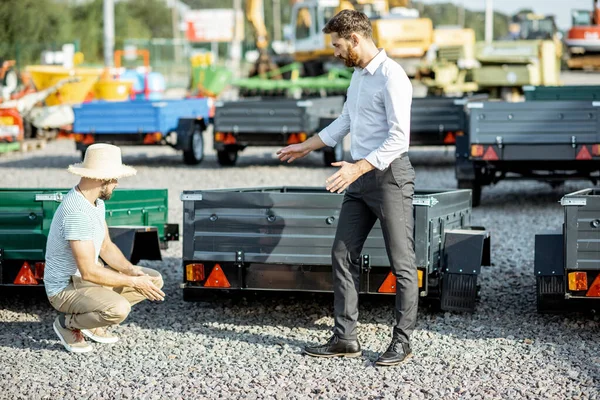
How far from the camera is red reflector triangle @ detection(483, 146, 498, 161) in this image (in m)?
12.4

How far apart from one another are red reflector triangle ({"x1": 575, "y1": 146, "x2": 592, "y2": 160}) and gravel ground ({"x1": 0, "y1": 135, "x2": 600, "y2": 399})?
129 inches

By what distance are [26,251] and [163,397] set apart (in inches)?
83.9

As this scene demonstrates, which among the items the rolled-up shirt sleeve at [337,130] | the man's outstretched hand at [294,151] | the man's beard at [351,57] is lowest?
the man's outstretched hand at [294,151]

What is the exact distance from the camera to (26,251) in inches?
281

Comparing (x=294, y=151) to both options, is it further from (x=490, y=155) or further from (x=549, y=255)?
(x=490, y=155)

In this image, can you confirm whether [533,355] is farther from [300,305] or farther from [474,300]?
[300,305]

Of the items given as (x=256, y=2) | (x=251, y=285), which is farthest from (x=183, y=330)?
(x=256, y=2)

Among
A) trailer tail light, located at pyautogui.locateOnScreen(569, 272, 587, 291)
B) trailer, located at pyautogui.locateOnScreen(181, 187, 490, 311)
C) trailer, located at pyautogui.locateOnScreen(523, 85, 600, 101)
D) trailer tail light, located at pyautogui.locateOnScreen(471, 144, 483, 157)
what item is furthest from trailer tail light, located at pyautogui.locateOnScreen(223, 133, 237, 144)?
trailer tail light, located at pyautogui.locateOnScreen(569, 272, 587, 291)

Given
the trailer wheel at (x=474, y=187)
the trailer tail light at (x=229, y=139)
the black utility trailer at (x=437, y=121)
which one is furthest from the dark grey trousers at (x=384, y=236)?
the trailer tail light at (x=229, y=139)

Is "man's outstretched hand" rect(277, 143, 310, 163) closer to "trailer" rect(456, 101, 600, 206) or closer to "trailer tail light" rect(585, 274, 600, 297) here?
"trailer tail light" rect(585, 274, 600, 297)

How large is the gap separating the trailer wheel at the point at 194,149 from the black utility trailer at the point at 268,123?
436 mm

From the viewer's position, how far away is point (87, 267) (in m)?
6.10

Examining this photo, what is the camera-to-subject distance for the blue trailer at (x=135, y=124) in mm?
17203

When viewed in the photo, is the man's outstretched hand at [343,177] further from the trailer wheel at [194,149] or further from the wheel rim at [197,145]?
the wheel rim at [197,145]
